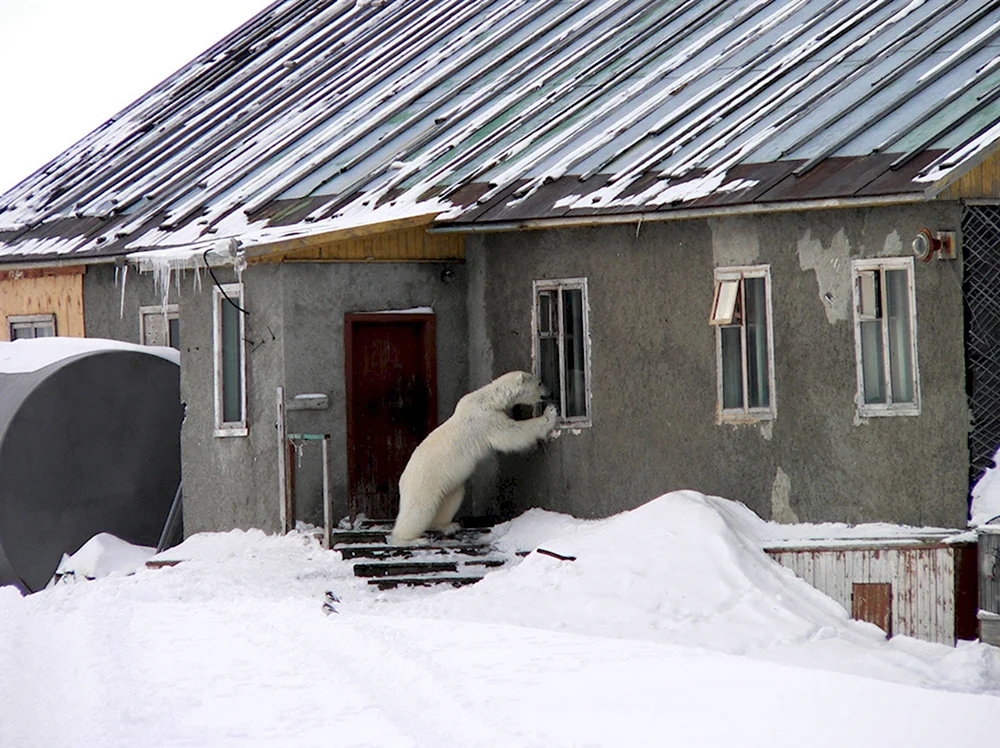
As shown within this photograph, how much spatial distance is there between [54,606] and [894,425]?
23.3 feet

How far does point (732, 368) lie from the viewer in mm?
13672

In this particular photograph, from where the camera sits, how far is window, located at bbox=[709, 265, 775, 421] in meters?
13.4

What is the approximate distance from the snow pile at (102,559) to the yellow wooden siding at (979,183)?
9.01m

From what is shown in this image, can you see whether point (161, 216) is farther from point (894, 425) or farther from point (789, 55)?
point (894, 425)

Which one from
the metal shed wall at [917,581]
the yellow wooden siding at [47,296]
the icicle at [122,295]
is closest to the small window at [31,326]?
the yellow wooden siding at [47,296]

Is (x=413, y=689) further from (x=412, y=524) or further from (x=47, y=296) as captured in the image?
(x=47, y=296)

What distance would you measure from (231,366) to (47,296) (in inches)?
218

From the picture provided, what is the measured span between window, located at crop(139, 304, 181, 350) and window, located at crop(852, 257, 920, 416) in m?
8.87

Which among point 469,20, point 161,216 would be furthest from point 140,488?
point 469,20

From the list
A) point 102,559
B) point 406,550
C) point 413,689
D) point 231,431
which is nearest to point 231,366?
point 231,431

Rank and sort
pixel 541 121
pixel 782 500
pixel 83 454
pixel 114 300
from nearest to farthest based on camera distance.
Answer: pixel 782 500
pixel 541 121
pixel 83 454
pixel 114 300

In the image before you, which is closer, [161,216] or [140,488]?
[140,488]

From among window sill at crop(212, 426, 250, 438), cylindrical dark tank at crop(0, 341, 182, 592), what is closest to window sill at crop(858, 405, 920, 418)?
window sill at crop(212, 426, 250, 438)

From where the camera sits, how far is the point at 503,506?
15617 mm
